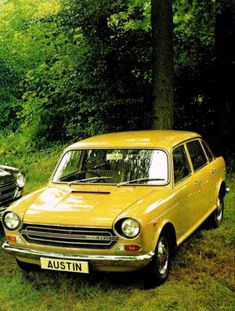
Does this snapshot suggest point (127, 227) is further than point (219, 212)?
No

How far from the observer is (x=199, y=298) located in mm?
5172

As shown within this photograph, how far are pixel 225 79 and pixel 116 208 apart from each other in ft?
25.0

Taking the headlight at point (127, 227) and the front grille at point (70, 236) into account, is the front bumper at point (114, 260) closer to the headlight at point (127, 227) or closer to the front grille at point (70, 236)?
the front grille at point (70, 236)

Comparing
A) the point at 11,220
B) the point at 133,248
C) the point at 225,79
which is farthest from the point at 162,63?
the point at 133,248

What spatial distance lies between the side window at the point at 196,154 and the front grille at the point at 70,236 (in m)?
2.22

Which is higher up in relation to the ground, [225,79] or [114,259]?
[225,79]

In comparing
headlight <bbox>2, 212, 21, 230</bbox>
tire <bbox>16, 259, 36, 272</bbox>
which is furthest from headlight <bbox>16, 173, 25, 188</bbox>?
headlight <bbox>2, 212, 21, 230</bbox>

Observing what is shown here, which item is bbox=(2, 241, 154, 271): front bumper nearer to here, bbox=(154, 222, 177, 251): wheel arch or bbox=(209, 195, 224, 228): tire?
bbox=(154, 222, 177, 251): wheel arch

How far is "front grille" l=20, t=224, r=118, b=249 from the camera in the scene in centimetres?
509

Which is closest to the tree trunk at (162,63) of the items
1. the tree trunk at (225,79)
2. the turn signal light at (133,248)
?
the tree trunk at (225,79)

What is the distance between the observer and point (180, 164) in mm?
6434

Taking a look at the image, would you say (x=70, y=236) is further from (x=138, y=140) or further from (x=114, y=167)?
(x=138, y=140)

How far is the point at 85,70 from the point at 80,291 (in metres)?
7.04

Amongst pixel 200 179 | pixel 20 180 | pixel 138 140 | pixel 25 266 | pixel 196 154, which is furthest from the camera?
pixel 20 180
